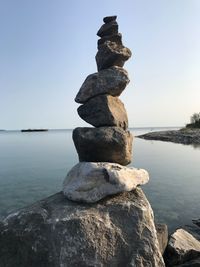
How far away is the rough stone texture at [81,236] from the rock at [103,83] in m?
4.10

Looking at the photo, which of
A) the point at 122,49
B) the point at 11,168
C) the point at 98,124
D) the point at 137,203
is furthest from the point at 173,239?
the point at 11,168

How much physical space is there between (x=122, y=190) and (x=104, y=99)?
3.36 meters

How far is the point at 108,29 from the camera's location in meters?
12.7

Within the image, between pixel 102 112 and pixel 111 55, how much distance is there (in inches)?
88.6

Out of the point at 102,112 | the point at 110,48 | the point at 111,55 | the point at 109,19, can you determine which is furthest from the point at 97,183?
the point at 109,19

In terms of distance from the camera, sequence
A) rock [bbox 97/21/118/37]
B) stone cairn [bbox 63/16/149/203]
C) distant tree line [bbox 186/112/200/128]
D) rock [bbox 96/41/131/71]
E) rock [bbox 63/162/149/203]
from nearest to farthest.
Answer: rock [bbox 63/162/149/203], stone cairn [bbox 63/16/149/203], rock [bbox 96/41/131/71], rock [bbox 97/21/118/37], distant tree line [bbox 186/112/200/128]

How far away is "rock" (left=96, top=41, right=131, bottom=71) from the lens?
12.2 m

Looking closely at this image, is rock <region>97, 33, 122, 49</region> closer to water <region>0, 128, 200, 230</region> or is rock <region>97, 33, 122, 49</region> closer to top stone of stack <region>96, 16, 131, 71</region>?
top stone of stack <region>96, 16, 131, 71</region>

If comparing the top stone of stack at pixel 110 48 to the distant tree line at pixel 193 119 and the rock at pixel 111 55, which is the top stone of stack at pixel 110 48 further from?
the distant tree line at pixel 193 119

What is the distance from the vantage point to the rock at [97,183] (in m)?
9.80

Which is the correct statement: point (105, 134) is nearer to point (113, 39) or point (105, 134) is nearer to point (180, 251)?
point (113, 39)

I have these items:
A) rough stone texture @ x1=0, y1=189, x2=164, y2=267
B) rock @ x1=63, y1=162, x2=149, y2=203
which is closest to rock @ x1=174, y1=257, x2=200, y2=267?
rough stone texture @ x1=0, y1=189, x2=164, y2=267

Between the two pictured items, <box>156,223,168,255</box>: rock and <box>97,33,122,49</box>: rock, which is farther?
<box>97,33,122,49</box>: rock

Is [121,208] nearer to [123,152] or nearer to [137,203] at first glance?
[137,203]
